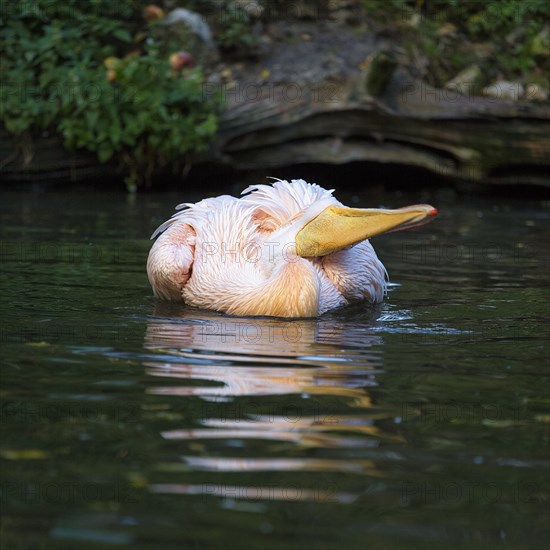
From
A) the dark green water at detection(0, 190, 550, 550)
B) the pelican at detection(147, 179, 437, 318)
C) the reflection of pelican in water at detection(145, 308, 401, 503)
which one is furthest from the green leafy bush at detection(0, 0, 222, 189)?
the reflection of pelican in water at detection(145, 308, 401, 503)

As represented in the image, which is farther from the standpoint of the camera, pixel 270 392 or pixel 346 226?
pixel 346 226

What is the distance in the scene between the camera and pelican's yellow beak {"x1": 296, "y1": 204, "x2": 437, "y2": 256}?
5.14 metres

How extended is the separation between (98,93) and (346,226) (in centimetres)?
648

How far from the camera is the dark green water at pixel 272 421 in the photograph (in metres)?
2.81

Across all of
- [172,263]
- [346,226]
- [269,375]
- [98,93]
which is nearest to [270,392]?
[269,375]

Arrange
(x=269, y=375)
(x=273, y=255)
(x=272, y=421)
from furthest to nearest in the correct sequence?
(x=273, y=255)
(x=269, y=375)
(x=272, y=421)

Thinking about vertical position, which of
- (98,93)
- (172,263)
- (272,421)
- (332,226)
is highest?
(98,93)

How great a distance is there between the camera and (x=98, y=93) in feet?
37.5

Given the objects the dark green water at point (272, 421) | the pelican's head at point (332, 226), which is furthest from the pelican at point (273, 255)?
the dark green water at point (272, 421)

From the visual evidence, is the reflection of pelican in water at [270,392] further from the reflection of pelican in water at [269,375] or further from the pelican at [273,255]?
the pelican at [273,255]

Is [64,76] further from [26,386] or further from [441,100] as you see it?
[26,386]

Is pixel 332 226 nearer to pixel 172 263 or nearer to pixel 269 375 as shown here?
pixel 172 263

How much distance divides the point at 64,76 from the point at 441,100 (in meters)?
3.96

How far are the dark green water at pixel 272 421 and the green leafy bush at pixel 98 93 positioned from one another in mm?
4906
